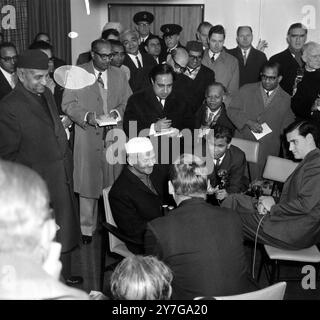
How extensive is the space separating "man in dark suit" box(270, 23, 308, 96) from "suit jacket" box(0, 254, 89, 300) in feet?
16.5

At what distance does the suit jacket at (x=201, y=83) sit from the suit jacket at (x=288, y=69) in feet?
3.00

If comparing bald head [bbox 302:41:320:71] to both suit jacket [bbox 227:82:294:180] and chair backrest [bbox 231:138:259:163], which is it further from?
chair backrest [bbox 231:138:259:163]

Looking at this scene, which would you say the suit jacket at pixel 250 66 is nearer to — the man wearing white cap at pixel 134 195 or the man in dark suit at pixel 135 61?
the man in dark suit at pixel 135 61

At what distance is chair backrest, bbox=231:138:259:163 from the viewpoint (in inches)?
190

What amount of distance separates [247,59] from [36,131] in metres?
3.87

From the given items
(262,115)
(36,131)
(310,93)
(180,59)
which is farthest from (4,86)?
(310,93)

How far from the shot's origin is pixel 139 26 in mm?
7129

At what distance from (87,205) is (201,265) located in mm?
2425

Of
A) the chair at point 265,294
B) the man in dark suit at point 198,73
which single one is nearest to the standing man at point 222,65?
the man in dark suit at point 198,73

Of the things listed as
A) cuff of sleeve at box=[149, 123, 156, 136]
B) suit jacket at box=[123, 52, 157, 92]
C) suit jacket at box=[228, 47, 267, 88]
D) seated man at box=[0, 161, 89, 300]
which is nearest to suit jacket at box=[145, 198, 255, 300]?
seated man at box=[0, 161, 89, 300]

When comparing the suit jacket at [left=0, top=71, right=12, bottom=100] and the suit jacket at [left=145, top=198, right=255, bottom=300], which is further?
the suit jacket at [left=0, top=71, right=12, bottom=100]

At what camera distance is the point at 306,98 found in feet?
17.4

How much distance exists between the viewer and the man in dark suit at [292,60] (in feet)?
19.9
